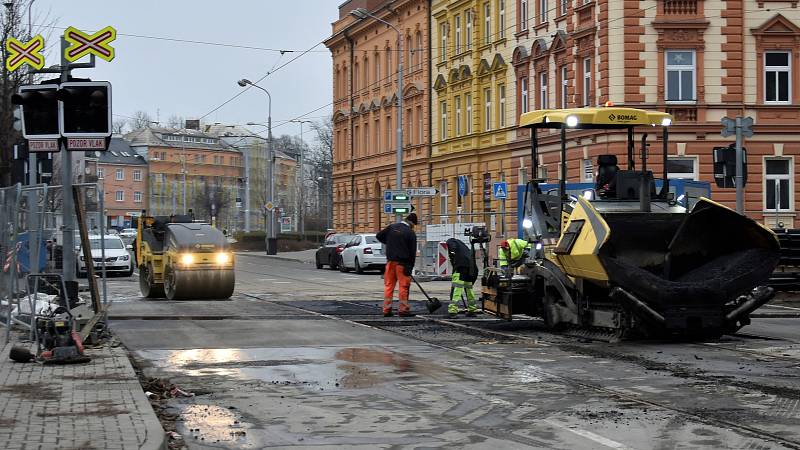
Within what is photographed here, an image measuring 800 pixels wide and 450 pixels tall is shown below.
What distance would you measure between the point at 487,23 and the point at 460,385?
4026cm

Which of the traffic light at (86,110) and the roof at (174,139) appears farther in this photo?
the roof at (174,139)

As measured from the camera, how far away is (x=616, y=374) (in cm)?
1217

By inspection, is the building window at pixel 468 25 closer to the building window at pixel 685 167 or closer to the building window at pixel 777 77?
the building window at pixel 685 167

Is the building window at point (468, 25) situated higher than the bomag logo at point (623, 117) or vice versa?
the building window at point (468, 25)

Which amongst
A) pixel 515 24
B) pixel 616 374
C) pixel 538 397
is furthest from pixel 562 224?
pixel 515 24

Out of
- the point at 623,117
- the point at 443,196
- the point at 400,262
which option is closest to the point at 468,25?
the point at 443,196

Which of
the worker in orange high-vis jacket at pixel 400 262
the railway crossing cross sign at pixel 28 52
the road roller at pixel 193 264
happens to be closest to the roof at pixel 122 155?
the railway crossing cross sign at pixel 28 52

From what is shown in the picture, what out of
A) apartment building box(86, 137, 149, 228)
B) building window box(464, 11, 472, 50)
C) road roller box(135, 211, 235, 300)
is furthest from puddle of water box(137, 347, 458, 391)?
apartment building box(86, 137, 149, 228)

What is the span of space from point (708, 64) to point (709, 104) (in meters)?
1.25

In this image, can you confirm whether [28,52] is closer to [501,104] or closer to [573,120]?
[573,120]

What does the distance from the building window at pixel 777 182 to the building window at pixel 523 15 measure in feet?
37.6

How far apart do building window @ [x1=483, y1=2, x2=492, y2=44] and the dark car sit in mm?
10111

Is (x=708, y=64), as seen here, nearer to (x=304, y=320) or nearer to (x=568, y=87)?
(x=568, y=87)

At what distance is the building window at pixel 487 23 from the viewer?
49956 millimetres
